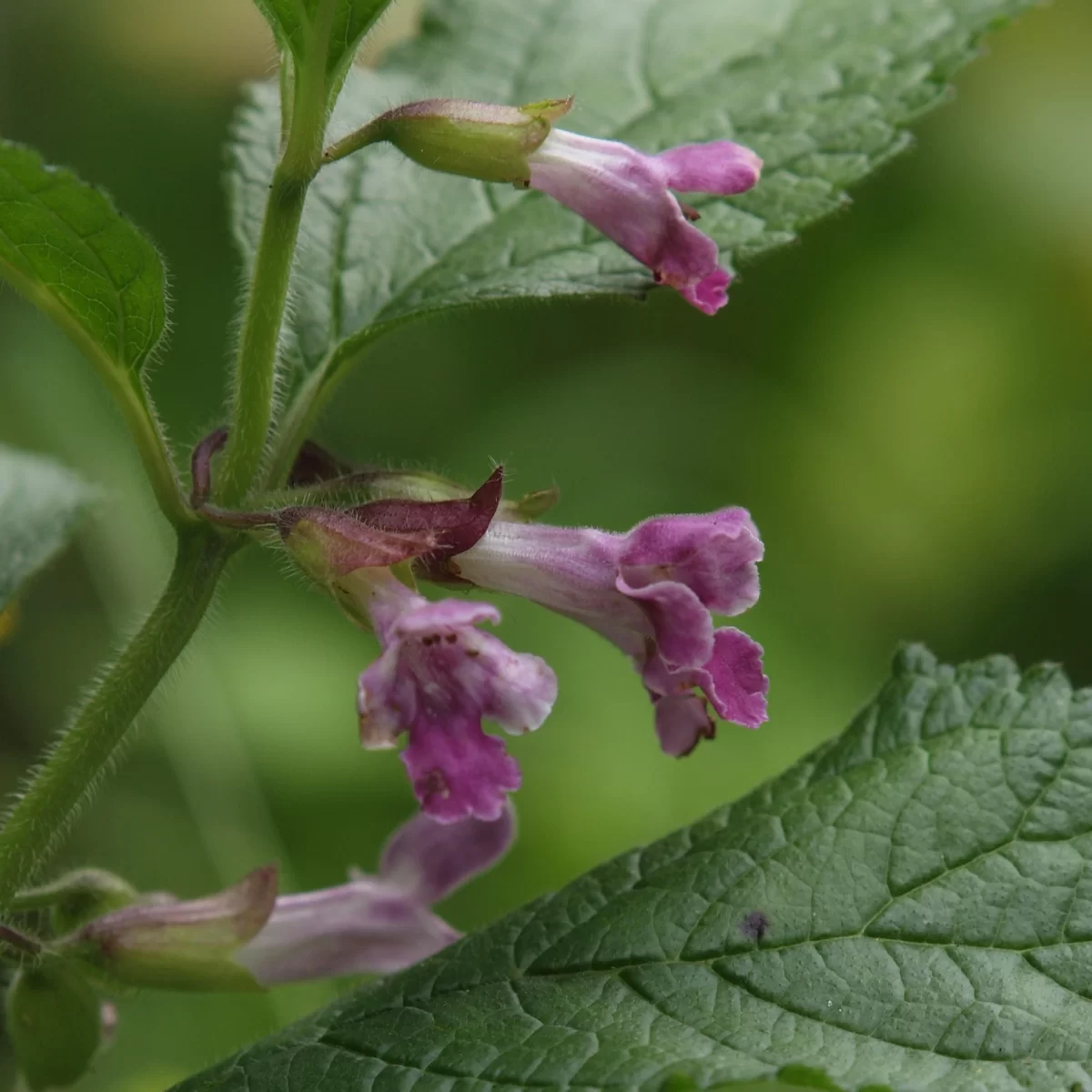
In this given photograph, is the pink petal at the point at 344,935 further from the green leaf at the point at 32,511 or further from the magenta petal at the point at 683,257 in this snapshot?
the magenta petal at the point at 683,257

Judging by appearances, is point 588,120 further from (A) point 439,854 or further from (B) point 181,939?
(B) point 181,939

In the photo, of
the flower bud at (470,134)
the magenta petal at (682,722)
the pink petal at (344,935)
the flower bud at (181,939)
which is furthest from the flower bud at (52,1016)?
the flower bud at (470,134)

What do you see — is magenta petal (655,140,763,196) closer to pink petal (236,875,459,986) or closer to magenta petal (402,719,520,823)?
magenta petal (402,719,520,823)

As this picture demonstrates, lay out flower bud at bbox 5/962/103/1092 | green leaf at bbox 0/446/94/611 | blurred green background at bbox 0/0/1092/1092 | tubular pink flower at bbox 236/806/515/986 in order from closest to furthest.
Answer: flower bud at bbox 5/962/103/1092, tubular pink flower at bbox 236/806/515/986, green leaf at bbox 0/446/94/611, blurred green background at bbox 0/0/1092/1092

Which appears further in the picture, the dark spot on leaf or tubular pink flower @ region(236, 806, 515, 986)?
tubular pink flower @ region(236, 806, 515, 986)

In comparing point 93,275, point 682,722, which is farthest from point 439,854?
point 93,275

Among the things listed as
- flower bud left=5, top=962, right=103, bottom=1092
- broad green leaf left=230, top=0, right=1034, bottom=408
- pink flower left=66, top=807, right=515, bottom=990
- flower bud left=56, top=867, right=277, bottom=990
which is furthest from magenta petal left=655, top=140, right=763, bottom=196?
flower bud left=5, top=962, right=103, bottom=1092
